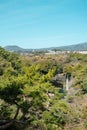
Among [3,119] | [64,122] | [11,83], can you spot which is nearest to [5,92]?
[11,83]

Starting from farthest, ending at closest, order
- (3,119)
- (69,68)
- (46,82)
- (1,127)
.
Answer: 1. (69,68)
2. (46,82)
3. (3,119)
4. (1,127)

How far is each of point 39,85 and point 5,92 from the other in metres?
2.22

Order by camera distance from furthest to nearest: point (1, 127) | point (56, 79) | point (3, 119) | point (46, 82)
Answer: point (56, 79) < point (46, 82) < point (3, 119) < point (1, 127)

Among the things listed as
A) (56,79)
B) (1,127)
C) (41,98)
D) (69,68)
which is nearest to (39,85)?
(41,98)

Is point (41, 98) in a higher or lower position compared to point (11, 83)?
lower

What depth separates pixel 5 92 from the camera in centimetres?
1647

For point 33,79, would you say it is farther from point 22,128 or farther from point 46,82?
point 22,128

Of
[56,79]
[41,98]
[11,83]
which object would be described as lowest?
[56,79]

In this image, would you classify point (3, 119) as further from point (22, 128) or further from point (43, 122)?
point (43, 122)

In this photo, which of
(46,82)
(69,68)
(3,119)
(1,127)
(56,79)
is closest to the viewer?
(1,127)

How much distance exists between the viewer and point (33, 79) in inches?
700

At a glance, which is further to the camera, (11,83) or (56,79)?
(56,79)

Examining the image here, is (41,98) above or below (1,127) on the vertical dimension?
above

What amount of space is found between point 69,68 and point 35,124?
1416 inches
